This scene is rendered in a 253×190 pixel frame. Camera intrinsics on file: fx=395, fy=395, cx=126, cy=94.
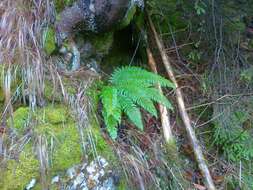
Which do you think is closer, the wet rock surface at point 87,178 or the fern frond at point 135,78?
the wet rock surface at point 87,178

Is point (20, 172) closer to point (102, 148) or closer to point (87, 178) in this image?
point (87, 178)

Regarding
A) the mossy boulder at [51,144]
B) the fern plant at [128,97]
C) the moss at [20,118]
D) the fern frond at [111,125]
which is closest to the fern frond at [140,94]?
the fern plant at [128,97]

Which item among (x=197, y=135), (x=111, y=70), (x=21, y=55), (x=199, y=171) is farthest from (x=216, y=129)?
(x=21, y=55)

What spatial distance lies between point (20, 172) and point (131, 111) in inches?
42.4

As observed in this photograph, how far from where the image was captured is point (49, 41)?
11.7 ft

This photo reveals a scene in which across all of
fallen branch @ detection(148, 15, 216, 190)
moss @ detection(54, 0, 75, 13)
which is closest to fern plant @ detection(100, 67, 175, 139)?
fallen branch @ detection(148, 15, 216, 190)

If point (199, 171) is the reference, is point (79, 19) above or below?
above

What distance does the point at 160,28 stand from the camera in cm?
490

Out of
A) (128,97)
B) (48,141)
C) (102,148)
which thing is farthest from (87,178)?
(128,97)

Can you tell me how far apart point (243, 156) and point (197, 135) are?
505 mm

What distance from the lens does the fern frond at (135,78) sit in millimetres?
3645

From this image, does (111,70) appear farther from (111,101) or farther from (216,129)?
(216,129)

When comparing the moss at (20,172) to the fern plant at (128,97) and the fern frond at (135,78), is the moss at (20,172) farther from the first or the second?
the fern frond at (135,78)

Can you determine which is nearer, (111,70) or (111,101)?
(111,101)
